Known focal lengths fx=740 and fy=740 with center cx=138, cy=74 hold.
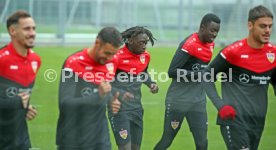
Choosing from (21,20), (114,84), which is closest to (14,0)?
(114,84)

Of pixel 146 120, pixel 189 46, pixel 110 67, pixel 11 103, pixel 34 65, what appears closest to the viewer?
pixel 11 103

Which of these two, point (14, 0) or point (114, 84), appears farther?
point (14, 0)

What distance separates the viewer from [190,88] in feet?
24.9

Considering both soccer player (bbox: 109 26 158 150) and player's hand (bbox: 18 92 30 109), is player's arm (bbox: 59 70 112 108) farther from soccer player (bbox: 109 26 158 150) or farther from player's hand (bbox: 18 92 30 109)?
soccer player (bbox: 109 26 158 150)

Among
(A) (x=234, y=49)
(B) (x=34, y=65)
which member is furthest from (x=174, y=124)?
(B) (x=34, y=65)

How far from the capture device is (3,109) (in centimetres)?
571

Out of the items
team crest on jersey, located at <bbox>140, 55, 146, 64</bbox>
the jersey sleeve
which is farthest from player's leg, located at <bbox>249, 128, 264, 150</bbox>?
team crest on jersey, located at <bbox>140, 55, 146, 64</bbox>

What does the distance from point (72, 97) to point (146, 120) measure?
4.30 m

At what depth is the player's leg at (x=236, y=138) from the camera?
6270 mm

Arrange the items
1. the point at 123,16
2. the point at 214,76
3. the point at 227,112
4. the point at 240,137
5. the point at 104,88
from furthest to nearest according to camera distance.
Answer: the point at 123,16 < the point at 214,76 < the point at 240,137 < the point at 227,112 < the point at 104,88

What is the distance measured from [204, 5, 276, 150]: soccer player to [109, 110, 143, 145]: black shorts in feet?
3.54

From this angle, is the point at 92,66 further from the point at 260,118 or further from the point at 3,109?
the point at 260,118

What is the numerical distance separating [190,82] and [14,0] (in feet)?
9.10

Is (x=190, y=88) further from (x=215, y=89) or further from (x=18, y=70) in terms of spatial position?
(x=18, y=70)
